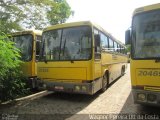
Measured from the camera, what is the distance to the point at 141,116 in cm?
739

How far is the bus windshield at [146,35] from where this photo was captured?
6773mm

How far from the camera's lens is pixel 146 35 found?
695 centimetres

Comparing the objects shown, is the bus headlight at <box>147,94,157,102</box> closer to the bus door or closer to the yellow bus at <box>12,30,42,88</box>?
the bus door

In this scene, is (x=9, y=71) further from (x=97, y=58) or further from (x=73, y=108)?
(x=97, y=58)

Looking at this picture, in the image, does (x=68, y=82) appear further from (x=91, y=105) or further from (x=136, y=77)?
(x=136, y=77)

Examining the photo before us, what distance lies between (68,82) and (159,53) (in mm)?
3792

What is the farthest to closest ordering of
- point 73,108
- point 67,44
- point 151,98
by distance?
1. point 67,44
2. point 73,108
3. point 151,98

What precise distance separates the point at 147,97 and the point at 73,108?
2763mm

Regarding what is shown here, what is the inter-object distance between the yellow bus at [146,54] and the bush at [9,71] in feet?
12.7

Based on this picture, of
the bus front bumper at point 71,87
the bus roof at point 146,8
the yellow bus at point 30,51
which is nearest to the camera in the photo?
the bus roof at point 146,8

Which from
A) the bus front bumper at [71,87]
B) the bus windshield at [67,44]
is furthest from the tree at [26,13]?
the bus front bumper at [71,87]

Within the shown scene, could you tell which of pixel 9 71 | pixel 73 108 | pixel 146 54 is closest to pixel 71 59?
pixel 73 108

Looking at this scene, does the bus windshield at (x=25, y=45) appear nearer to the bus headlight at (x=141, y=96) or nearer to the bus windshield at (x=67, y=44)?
the bus windshield at (x=67, y=44)

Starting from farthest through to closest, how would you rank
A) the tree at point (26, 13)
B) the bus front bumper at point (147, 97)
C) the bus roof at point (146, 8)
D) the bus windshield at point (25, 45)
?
the tree at point (26, 13) → the bus windshield at point (25, 45) → the bus roof at point (146, 8) → the bus front bumper at point (147, 97)
